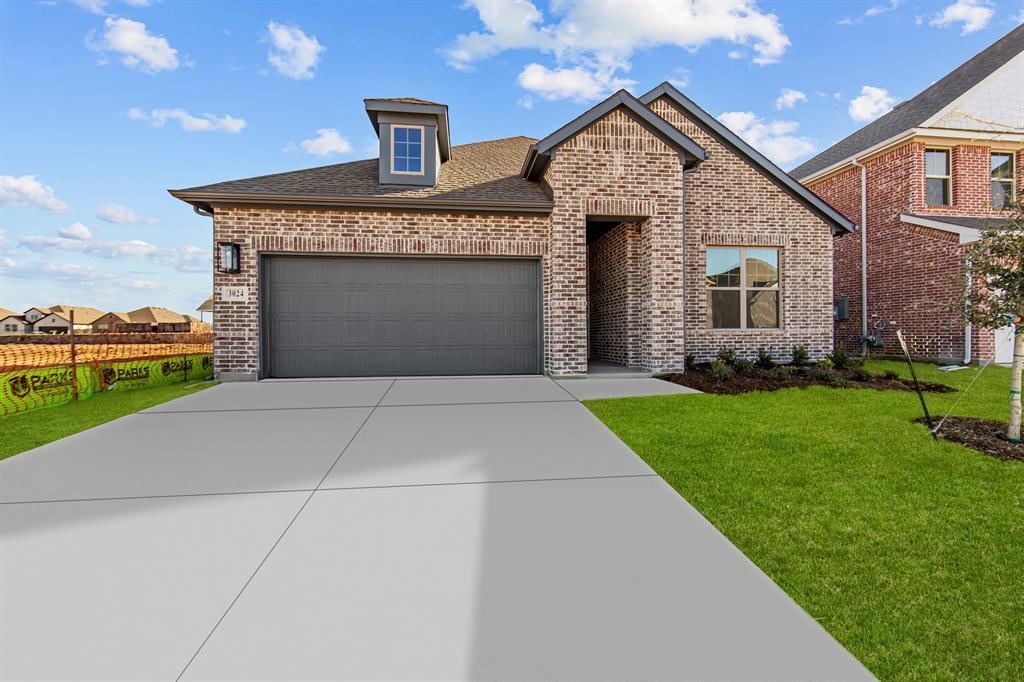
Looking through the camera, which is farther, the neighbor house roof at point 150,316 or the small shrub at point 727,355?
the neighbor house roof at point 150,316

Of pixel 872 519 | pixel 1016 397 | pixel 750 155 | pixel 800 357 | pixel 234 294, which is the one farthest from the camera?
pixel 750 155

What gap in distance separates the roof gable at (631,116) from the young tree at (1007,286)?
18.3 feet

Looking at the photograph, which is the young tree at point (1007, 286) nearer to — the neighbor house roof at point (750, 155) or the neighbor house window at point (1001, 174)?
the neighbor house roof at point (750, 155)

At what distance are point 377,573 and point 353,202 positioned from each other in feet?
26.3

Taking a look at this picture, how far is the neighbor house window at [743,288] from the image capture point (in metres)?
10.9

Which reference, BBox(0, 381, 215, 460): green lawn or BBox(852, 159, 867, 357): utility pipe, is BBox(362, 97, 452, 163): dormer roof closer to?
BBox(0, 381, 215, 460): green lawn

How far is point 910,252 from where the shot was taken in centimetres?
1246

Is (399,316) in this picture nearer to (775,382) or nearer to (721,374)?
(721,374)

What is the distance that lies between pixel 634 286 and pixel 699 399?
13.7ft

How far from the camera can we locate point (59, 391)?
7.97 meters

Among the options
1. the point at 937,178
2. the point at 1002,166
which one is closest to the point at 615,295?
the point at 937,178

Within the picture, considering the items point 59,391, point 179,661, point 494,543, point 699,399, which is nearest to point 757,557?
point 494,543

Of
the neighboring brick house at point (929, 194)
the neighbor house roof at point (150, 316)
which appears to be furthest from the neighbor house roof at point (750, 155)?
the neighbor house roof at point (150, 316)

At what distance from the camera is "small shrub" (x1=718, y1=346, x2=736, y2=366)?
386 inches
